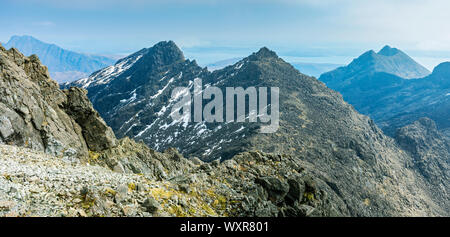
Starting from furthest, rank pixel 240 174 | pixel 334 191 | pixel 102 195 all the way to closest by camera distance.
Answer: pixel 334 191 < pixel 240 174 < pixel 102 195

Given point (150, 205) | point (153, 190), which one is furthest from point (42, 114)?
point (150, 205)

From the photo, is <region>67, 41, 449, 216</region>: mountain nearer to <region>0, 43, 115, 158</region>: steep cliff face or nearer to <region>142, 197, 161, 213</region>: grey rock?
<region>0, 43, 115, 158</region>: steep cliff face

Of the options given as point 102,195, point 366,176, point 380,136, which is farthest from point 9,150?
point 380,136

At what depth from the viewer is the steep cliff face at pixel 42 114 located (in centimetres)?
2853

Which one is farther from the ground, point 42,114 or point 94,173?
point 42,114

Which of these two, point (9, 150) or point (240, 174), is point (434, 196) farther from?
point (9, 150)

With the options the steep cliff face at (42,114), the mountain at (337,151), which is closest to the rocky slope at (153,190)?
the steep cliff face at (42,114)

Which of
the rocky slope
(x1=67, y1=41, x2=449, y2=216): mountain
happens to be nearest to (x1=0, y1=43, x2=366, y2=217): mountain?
the rocky slope

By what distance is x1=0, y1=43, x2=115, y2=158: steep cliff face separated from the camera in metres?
28.5

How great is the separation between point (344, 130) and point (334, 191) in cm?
6531

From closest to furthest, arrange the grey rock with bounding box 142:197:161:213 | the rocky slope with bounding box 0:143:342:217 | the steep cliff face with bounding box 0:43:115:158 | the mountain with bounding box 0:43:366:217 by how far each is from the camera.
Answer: the rocky slope with bounding box 0:143:342:217 → the mountain with bounding box 0:43:366:217 → the grey rock with bounding box 142:197:161:213 → the steep cliff face with bounding box 0:43:115:158

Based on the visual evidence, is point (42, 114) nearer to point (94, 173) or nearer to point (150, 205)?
point (94, 173)

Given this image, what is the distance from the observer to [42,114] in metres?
Result: 32.4
